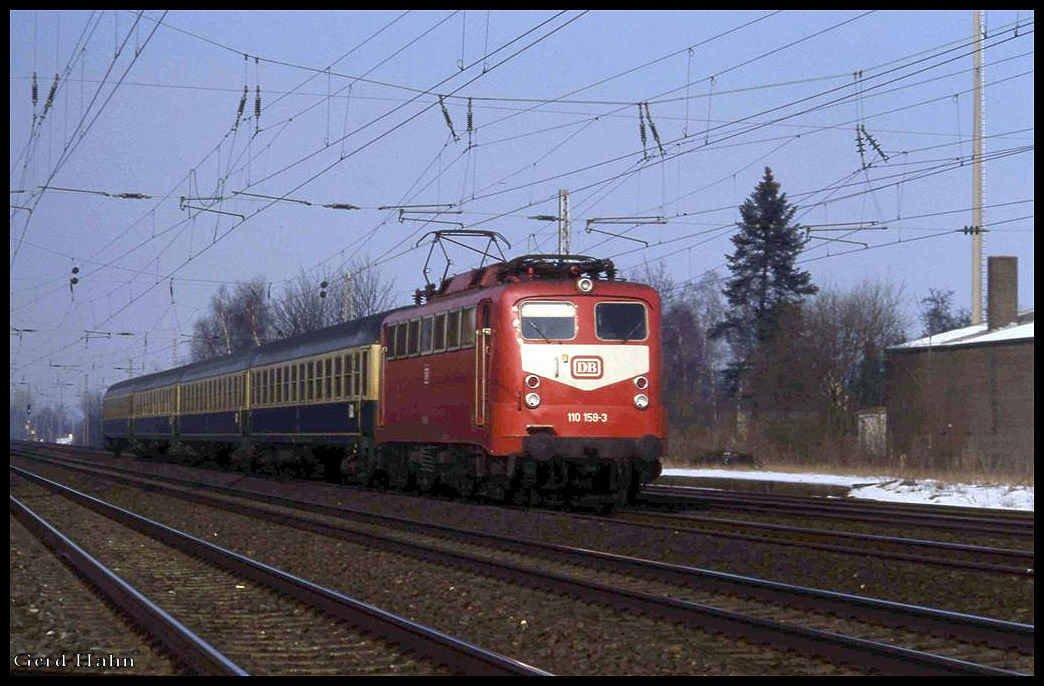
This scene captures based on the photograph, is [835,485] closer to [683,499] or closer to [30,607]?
[683,499]

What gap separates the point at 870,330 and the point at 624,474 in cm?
4452

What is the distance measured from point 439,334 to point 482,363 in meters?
2.16

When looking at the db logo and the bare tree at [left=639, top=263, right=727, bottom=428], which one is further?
the bare tree at [left=639, top=263, right=727, bottom=428]

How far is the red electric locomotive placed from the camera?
17.9 meters

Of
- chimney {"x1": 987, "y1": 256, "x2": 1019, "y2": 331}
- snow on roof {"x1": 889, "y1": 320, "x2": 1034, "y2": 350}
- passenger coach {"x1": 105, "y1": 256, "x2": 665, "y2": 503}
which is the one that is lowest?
passenger coach {"x1": 105, "y1": 256, "x2": 665, "y2": 503}

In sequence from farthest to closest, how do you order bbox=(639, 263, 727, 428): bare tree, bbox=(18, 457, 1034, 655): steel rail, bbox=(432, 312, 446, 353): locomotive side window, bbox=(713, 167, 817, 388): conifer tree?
1. bbox=(639, 263, 727, 428): bare tree
2. bbox=(713, 167, 817, 388): conifer tree
3. bbox=(432, 312, 446, 353): locomotive side window
4. bbox=(18, 457, 1034, 655): steel rail

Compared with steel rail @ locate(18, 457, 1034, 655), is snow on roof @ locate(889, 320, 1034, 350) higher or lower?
higher

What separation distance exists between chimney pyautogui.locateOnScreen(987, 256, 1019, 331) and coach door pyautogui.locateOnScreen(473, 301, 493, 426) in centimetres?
3455

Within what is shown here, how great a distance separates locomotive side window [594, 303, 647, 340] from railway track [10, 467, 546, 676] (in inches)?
258

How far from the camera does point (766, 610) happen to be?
981cm

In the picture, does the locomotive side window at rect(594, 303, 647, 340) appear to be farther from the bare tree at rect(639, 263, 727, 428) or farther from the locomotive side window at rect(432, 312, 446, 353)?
the bare tree at rect(639, 263, 727, 428)

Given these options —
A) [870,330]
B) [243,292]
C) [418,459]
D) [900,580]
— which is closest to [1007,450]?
[870,330]

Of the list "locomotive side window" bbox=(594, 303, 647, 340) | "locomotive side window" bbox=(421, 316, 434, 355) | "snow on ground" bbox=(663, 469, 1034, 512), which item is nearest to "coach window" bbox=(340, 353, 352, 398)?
"locomotive side window" bbox=(421, 316, 434, 355)

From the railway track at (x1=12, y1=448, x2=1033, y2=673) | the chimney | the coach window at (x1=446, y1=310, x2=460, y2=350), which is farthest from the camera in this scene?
the chimney
